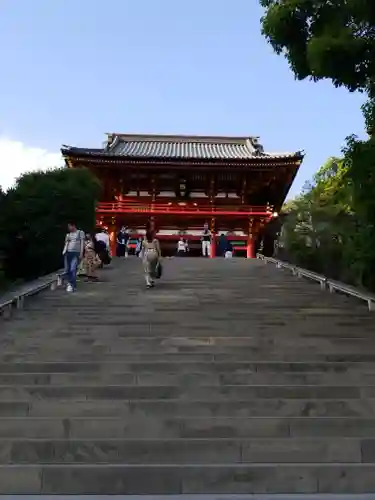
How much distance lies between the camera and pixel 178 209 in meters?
26.2

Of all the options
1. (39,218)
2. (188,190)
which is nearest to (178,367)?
(39,218)

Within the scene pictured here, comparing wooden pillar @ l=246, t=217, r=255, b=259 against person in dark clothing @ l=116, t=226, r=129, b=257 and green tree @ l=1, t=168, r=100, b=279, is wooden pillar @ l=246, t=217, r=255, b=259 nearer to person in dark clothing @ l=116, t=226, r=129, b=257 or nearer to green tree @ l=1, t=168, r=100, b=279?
person in dark clothing @ l=116, t=226, r=129, b=257

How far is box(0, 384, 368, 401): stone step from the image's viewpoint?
5777 mm

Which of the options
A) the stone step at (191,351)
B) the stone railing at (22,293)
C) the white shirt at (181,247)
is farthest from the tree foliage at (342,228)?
the white shirt at (181,247)

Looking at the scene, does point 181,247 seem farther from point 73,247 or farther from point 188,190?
point 73,247

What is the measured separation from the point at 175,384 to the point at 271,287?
7.12m

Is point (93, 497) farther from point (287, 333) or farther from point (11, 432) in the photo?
point (287, 333)

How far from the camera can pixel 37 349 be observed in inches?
285

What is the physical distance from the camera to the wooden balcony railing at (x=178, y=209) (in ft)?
84.5

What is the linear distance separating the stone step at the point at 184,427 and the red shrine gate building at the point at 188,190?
20546mm

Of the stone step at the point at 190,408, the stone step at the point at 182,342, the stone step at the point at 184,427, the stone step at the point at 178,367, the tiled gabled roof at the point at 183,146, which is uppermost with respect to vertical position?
the tiled gabled roof at the point at 183,146

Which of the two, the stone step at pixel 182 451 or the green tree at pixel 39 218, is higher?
the green tree at pixel 39 218

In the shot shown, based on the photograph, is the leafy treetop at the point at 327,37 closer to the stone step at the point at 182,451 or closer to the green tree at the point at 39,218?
the stone step at the point at 182,451

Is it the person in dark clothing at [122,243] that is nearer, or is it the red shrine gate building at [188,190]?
the person in dark clothing at [122,243]
